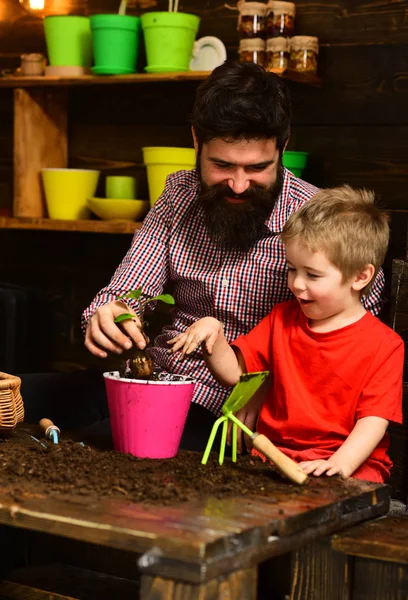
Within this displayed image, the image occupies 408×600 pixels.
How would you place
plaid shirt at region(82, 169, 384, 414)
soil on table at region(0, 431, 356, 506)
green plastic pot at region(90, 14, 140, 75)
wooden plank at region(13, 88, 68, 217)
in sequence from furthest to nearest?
wooden plank at region(13, 88, 68, 217), green plastic pot at region(90, 14, 140, 75), plaid shirt at region(82, 169, 384, 414), soil on table at region(0, 431, 356, 506)

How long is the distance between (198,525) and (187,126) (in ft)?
6.66

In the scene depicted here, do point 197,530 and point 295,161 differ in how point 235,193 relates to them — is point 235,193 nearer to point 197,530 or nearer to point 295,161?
point 295,161

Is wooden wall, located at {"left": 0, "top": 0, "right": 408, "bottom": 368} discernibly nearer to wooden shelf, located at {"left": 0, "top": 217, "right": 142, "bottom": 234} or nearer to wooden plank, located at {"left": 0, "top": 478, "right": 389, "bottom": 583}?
wooden shelf, located at {"left": 0, "top": 217, "right": 142, "bottom": 234}

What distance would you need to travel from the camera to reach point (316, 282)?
73.6 inches

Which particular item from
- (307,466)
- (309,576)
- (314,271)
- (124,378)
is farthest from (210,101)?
(309,576)

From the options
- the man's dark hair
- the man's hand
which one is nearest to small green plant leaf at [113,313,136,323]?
the man's hand

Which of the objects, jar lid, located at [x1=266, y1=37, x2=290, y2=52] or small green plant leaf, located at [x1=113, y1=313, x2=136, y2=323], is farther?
jar lid, located at [x1=266, y1=37, x2=290, y2=52]

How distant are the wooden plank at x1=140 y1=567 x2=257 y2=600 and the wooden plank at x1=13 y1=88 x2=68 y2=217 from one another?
2112 millimetres

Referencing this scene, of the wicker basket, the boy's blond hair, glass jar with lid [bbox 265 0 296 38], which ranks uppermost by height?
glass jar with lid [bbox 265 0 296 38]

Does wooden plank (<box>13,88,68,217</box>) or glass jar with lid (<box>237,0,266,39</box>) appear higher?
glass jar with lid (<box>237,0,266,39</box>)

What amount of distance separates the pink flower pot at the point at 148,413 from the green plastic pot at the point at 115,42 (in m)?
1.46

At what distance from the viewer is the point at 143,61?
3141mm

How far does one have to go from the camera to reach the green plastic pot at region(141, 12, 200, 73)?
2.79 meters

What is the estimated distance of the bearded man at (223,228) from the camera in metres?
2.17
